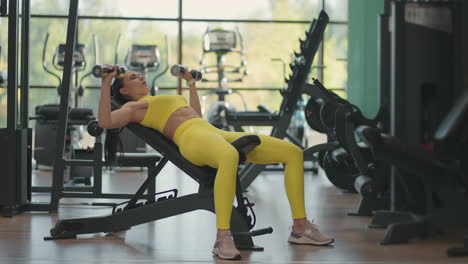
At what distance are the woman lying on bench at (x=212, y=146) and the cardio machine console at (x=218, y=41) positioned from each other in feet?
13.7

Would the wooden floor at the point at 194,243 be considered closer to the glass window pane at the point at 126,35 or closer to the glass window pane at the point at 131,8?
the glass window pane at the point at 126,35

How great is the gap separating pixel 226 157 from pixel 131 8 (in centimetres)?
683

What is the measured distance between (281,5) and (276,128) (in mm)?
4789

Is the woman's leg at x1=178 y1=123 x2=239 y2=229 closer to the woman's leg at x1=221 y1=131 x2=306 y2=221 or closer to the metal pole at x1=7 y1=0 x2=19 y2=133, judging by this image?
the woman's leg at x1=221 y1=131 x2=306 y2=221

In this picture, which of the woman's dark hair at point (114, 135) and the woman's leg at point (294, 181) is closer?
the woman's leg at point (294, 181)

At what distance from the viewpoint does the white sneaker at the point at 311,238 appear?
126 inches

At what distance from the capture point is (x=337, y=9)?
32.1ft

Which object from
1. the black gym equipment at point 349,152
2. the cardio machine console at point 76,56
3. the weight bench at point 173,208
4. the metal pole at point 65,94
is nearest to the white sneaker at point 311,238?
the weight bench at point 173,208

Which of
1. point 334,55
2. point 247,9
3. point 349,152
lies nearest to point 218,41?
point 247,9

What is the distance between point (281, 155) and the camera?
3260 mm

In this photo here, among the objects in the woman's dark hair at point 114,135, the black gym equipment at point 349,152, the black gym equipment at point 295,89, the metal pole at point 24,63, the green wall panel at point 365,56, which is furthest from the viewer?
the green wall panel at point 365,56

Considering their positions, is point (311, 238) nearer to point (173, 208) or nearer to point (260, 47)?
point (173, 208)

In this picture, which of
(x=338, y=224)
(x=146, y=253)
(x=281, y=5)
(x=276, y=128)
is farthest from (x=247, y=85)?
(x=146, y=253)

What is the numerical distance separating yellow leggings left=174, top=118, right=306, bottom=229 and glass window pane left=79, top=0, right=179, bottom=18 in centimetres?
625
